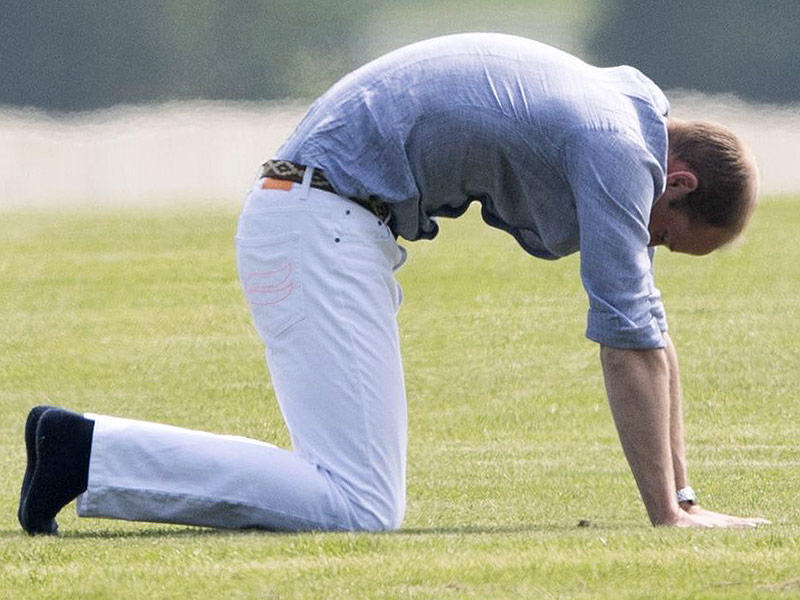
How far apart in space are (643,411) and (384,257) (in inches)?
36.8

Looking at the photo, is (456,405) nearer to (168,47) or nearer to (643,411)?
(643,411)

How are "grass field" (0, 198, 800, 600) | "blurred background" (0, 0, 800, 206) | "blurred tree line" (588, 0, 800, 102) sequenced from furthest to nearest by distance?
1. "blurred tree line" (588, 0, 800, 102)
2. "blurred background" (0, 0, 800, 206)
3. "grass field" (0, 198, 800, 600)

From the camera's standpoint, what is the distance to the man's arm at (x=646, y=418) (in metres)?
5.41

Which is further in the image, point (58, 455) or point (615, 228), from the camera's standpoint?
point (58, 455)

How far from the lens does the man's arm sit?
17.8ft

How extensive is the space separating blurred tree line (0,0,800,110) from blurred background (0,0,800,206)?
0.13ft

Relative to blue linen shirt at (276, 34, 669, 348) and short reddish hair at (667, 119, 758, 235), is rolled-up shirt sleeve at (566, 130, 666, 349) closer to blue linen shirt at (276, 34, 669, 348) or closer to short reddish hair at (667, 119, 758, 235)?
blue linen shirt at (276, 34, 669, 348)

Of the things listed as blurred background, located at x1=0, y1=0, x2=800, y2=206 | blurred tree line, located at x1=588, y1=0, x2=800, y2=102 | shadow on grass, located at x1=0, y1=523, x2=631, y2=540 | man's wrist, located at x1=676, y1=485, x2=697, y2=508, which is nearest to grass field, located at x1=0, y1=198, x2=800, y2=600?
shadow on grass, located at x1=0, y1=523, x2=631, y2=540

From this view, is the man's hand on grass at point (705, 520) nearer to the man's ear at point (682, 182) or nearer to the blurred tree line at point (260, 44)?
the man's ear at point (682, 182)

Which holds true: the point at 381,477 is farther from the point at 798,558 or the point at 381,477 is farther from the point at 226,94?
the point at 226,94

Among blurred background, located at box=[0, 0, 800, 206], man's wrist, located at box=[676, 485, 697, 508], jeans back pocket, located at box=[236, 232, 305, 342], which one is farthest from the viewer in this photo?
blurred background, located at box=[0, 0, 800, 206]

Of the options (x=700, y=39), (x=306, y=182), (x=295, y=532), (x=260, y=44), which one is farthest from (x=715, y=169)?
(x=260, y=44)

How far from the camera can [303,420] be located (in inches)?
222

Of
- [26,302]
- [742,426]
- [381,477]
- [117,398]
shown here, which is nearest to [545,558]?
[381,477]
